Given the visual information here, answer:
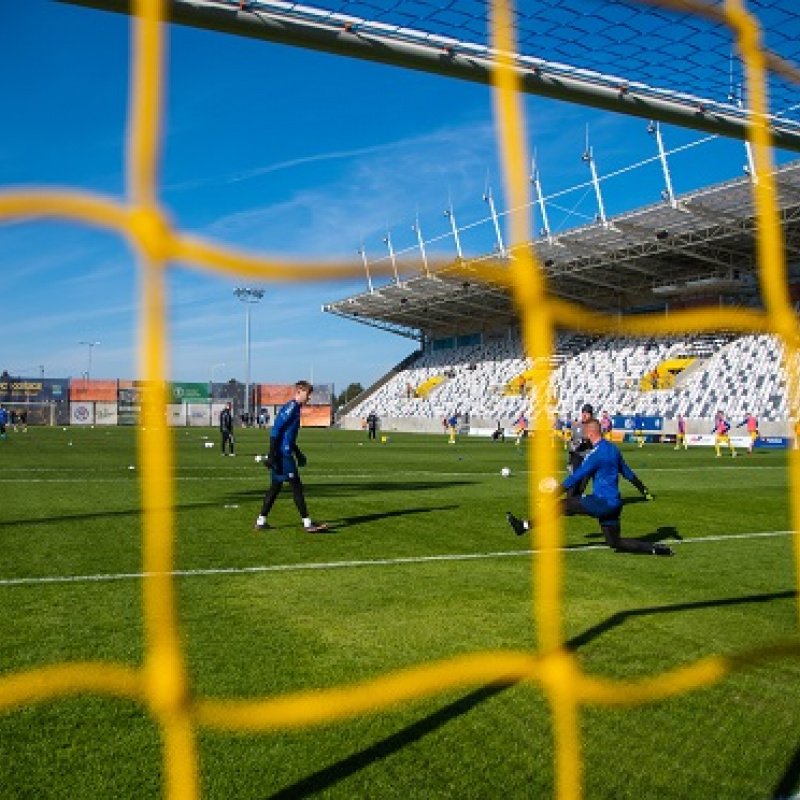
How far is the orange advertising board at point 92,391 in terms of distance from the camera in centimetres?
6544

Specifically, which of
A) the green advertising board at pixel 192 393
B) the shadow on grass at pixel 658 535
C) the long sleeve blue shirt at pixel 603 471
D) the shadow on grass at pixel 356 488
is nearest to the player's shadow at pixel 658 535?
the shadow on grass at pixel 658 535

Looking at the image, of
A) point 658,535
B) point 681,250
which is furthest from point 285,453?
point 681,250

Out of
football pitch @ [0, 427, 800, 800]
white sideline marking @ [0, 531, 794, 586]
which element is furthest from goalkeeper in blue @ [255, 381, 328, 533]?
white sideline marking @ [0, 531, 794, 586]

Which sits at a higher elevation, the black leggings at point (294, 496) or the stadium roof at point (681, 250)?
the stadium roof at point (681, 250)

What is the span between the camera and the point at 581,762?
10.7ft

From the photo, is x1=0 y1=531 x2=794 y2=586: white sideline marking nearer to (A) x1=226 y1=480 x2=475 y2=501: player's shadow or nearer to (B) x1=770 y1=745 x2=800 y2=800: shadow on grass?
(B) x1=770 y1=745 x2=800 y2=800: shadow on grass

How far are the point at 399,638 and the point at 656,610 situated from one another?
6.39ft

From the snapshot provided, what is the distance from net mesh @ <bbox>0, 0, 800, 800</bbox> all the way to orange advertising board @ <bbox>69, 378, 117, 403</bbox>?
64.4 m

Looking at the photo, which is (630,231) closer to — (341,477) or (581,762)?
(341,477)

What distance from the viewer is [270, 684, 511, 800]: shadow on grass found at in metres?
2.98

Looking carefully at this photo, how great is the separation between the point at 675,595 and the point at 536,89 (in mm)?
3802

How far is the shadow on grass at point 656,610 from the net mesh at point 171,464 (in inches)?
5.9

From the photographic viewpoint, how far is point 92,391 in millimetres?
66125

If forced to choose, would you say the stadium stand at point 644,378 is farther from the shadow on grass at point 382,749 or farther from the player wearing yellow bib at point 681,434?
the shadow on grass at point 382,749
